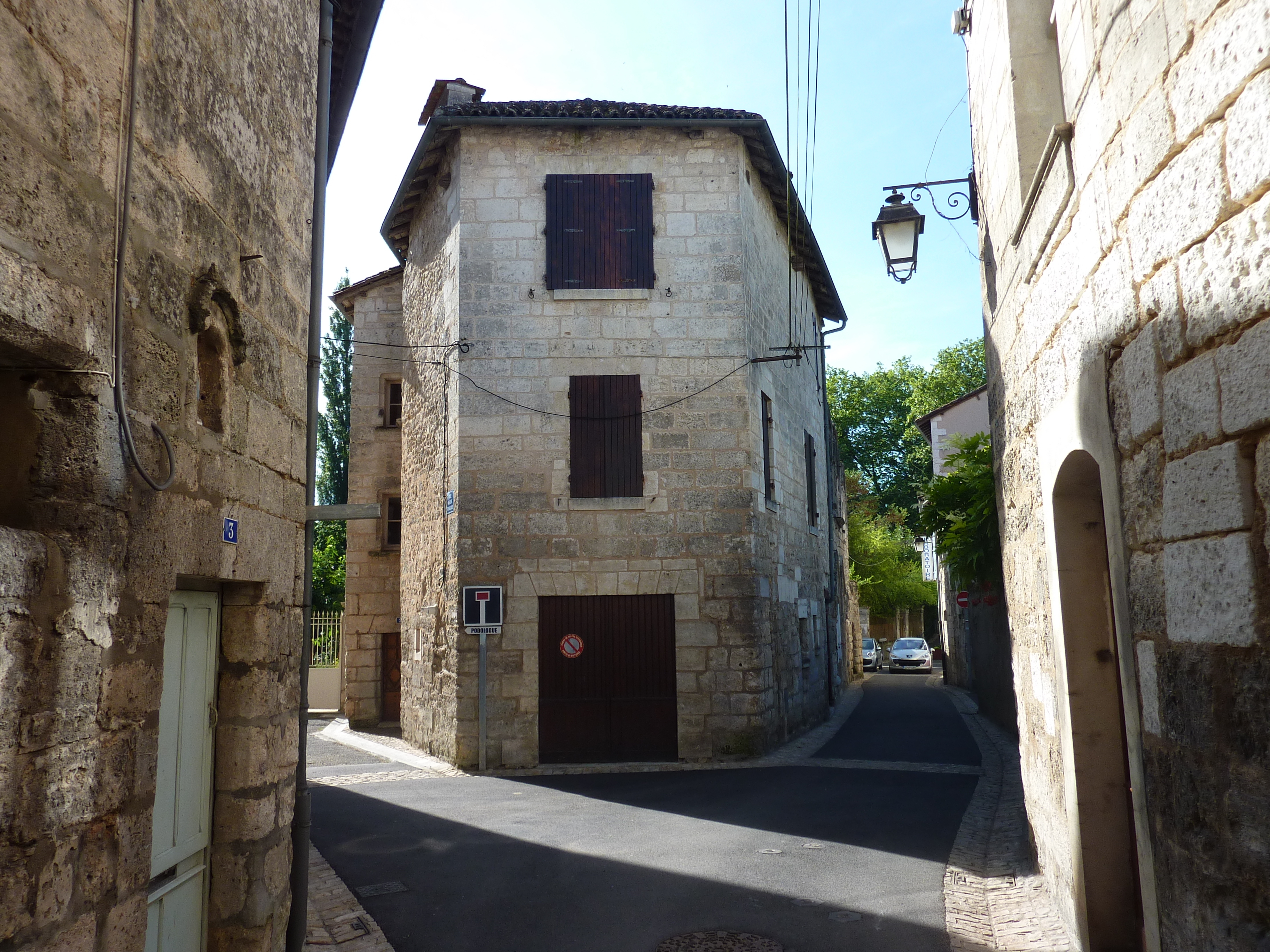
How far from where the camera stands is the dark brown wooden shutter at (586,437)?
1125cm

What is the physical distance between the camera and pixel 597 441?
1133cm

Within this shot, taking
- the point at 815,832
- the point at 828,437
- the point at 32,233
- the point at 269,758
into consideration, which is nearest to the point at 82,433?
the point at 32,233

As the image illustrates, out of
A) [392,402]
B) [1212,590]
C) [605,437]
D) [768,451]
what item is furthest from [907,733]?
[1212,590]

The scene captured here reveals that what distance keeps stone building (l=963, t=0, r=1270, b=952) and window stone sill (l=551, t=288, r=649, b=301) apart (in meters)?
6.84

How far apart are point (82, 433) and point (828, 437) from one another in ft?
60.4

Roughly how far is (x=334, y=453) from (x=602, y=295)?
20458mm

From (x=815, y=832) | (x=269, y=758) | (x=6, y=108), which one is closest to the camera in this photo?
(x=6, y=108)

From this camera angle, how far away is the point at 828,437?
2014 cm

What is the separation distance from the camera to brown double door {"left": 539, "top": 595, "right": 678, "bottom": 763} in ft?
35.8

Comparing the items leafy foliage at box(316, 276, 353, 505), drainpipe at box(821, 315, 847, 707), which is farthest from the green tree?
drainpipe at box(821, 315, 847, 707)

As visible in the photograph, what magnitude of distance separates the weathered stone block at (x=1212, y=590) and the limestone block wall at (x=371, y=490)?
532 inches

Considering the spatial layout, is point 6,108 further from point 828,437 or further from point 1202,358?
point 828,437

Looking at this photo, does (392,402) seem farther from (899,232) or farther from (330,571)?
(330,571)

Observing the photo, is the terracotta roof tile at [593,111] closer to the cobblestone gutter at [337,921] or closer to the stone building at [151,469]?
the stone building at [151,469]
